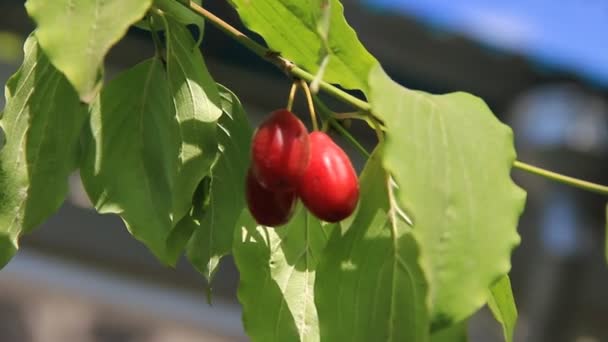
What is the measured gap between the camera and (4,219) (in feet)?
2.20

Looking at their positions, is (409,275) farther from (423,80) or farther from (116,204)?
(423,80)

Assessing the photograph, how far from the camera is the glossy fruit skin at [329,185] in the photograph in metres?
0.61

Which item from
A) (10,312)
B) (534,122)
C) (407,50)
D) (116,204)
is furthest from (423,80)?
(116,204)

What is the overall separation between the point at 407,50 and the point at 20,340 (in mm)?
1819

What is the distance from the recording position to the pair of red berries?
0.61 m

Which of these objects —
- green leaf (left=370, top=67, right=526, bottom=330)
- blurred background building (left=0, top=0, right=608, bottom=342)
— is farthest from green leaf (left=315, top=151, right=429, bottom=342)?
blurred background building (left=0, top=0, right=608, bottom=342)

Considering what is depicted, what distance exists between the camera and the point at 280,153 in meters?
0.61

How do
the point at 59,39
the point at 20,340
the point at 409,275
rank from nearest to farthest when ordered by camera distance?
the point at 59,39, the point at 409,275, the point at 20,340

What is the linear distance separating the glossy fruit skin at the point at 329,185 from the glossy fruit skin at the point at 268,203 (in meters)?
0.01

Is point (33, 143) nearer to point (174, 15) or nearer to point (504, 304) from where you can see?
point (174, 15)

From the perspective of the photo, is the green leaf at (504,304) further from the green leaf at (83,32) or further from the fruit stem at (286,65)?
the green leaf at (83,32)

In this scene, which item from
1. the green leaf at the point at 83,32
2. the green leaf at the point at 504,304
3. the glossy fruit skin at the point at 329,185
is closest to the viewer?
the green leaf at the point at 83,32

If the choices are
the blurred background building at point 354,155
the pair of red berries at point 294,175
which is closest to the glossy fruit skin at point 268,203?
the pair of red berries at point 294,175

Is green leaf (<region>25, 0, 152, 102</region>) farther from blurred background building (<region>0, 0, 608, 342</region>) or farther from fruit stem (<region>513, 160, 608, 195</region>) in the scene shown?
blurred background building (<region>0, 0, 608, 342</region>)
